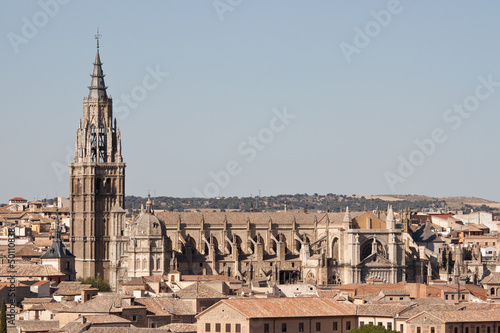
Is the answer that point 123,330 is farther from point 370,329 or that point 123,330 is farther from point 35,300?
point 35,300

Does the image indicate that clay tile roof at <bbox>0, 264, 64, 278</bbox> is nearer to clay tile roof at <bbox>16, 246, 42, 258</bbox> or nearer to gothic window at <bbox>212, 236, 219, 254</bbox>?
gothic window at <bbox>212, 236, 219, 254</bbox>

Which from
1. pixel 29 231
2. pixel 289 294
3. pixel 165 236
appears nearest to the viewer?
pixel 289 294

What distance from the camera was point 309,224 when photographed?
15775 centimetres

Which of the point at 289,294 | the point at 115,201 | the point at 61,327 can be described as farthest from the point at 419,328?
the point at 115,201

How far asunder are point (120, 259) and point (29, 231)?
4522cm

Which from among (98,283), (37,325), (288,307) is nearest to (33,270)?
(98,283)

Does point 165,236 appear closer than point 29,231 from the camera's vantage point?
Yes

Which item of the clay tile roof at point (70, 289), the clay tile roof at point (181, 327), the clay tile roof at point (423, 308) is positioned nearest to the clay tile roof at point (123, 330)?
the clay tile roof at point (181, 327)

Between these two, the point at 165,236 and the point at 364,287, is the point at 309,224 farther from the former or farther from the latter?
the point at 364,287

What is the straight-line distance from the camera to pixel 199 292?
337 ft

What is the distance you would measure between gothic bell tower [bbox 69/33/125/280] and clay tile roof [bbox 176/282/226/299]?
55.8 metres

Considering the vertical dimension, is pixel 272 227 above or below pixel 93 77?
below

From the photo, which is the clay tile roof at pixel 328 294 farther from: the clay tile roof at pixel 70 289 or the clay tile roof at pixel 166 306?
the clay tile roof at pixel 70 289

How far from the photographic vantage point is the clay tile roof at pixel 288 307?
81.9 m
